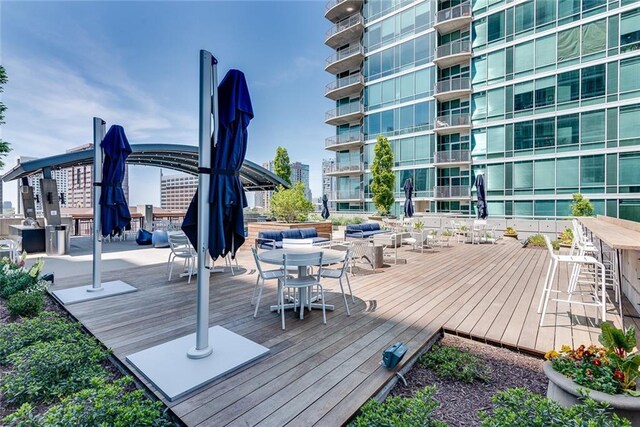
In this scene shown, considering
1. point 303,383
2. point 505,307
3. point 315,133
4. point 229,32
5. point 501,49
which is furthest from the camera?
point 315,133

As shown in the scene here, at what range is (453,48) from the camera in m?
17.4

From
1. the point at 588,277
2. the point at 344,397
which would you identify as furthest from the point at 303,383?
the point at 588,277

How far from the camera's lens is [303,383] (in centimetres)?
216

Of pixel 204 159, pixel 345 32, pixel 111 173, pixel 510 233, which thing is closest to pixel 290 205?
pixel 111 173

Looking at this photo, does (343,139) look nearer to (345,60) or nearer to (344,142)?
(344,142)

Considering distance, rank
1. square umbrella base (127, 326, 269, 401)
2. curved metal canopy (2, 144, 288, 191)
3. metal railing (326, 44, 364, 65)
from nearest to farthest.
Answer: square umbrella base (127, 326, 269, 401) → curved metal canopy (2, 144, 288, 191) → metal railing (326, 44, 364, 65)

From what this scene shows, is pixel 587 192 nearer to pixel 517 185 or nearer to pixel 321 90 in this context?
pixel 517 185

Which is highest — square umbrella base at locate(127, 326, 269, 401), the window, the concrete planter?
the window

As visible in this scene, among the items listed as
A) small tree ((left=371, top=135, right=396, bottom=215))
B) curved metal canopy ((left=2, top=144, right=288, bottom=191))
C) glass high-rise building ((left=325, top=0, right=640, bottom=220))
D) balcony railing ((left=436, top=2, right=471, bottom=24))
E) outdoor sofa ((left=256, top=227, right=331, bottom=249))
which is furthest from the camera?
balcony railing ((left=436, top=2, right=471, bottom=24))

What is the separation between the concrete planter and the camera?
1.57 meters

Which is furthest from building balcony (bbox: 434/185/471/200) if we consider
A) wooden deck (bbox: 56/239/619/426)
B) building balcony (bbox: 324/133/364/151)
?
wooden deck (bbox: 56/239/619/426)

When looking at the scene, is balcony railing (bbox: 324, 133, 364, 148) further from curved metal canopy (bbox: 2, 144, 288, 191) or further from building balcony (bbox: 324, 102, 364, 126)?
curved metal canopy (bbox: 2, 144, 288, 191)

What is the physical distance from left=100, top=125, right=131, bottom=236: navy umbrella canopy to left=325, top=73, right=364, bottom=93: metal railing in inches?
782

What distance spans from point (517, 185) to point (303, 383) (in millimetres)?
17627
